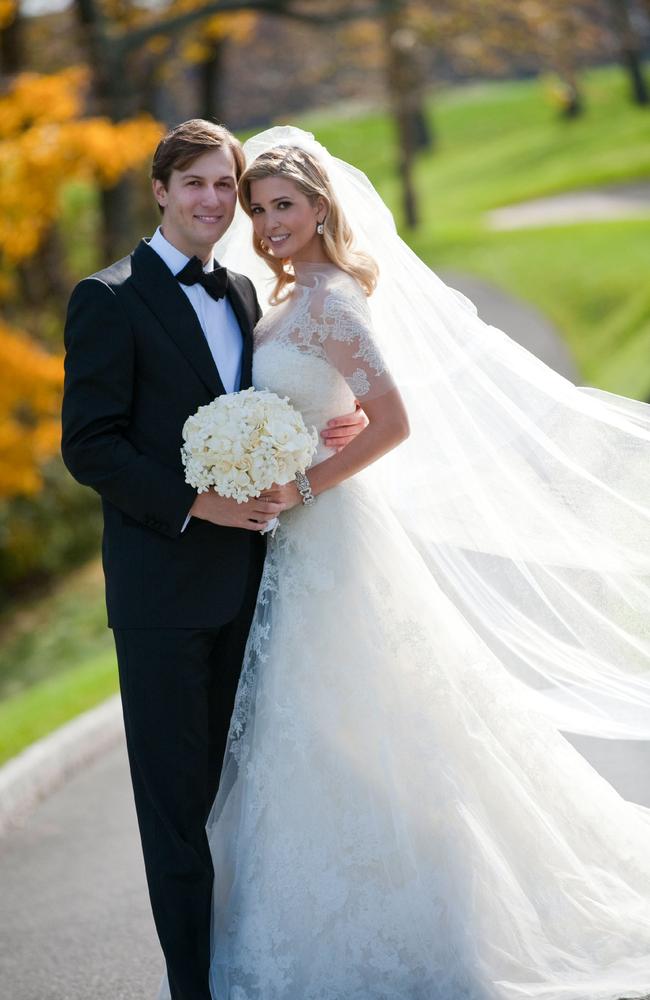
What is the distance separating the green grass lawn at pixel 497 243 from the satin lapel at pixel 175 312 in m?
4.34

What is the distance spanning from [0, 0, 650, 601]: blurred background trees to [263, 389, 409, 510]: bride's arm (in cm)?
810

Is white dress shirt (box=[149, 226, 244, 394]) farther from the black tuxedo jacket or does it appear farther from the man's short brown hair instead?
the man's short brown hair

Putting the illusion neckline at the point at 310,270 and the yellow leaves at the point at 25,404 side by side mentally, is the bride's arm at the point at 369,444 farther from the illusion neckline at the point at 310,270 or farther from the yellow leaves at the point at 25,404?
the yellow leaves at the point at 25,404

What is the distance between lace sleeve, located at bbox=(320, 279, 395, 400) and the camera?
397 cm

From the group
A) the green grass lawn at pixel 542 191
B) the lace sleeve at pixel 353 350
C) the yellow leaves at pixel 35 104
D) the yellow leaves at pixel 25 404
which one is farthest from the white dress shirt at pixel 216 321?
the green grass lawn at pixel 542 191

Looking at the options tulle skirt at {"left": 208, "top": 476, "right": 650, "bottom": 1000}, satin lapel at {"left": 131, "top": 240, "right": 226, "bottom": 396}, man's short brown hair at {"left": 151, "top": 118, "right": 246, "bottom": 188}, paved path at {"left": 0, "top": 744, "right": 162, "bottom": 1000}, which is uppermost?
man's short brown hair at {"left": 151, "top": 118, "right": 246, "bottom": 188}

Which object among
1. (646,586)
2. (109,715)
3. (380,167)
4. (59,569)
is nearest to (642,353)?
(59,569)

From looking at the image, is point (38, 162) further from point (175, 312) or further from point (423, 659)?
point (423, 659)

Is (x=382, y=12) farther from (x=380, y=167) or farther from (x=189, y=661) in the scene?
(x=380, y=167)

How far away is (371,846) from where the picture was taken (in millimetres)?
3879

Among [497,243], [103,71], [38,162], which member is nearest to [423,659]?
[38,162]

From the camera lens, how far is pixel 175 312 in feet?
12.7

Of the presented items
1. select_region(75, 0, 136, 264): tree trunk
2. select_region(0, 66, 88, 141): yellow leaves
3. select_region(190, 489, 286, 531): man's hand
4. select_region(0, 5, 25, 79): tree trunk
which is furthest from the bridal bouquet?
select_region(0, 5, 25, 79): tree trunk

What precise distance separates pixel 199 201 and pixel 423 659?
1.65m
